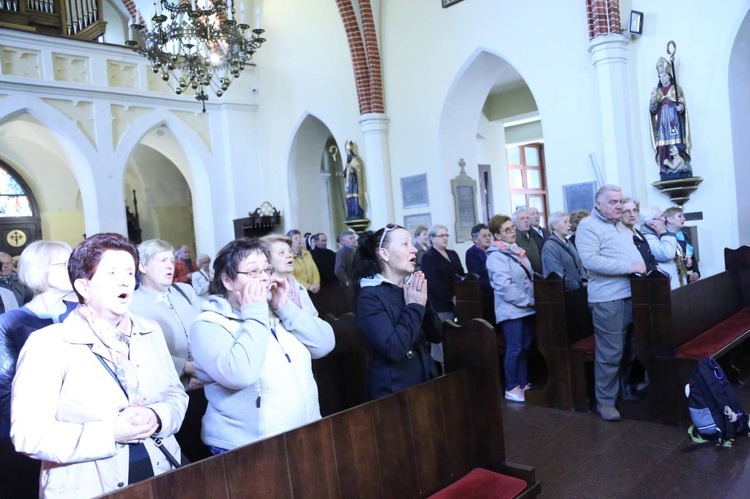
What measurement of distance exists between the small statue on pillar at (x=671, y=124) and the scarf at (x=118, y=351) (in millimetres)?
6462

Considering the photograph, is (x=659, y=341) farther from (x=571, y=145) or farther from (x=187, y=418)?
(x=571, y=145)

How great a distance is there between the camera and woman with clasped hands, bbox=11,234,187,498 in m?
1.49

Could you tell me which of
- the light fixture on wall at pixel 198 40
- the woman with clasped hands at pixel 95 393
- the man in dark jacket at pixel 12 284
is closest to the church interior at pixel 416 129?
the light fixture on wall at pixel 198 40

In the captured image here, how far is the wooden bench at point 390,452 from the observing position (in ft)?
5.32

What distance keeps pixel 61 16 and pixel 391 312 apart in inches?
489

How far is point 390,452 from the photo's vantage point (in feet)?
6.76

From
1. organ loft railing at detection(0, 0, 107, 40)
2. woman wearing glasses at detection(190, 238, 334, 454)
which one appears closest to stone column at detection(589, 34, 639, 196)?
woman wearing glasses at detection(190, 238, 334, 454)

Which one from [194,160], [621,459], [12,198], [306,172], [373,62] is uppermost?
[373,62]

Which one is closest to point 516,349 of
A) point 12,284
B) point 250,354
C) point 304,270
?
point 304,270

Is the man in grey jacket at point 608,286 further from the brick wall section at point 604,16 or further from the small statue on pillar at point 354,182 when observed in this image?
the small statue on pillar at point 354,182

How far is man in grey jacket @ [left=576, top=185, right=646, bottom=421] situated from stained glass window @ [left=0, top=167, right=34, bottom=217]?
13156mm

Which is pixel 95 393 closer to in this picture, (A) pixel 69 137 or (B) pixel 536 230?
(B) pixel 536 230

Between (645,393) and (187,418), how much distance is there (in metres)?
2.95

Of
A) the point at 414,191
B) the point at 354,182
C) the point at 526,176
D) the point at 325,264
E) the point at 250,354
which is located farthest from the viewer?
the point at 526,176
